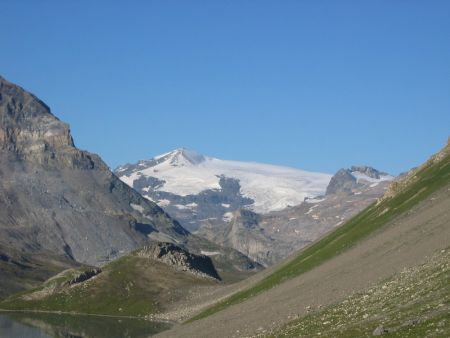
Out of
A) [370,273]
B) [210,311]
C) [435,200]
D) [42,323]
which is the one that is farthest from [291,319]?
[42,323]

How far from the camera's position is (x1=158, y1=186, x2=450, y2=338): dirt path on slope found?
91.9 meters

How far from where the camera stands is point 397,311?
215ft

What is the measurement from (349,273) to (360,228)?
1869 inches

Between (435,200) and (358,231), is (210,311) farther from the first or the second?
(435,200)

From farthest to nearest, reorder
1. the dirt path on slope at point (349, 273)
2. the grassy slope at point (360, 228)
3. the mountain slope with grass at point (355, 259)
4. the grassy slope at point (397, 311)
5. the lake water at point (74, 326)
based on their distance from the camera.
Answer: the lake water at point (74, 326)
the grassy slope at point (360, 228)
the mountain slope with grass at point (355, 259)
the dirt path on slope at point (349, 273)
the grassy slope at point (397, 311)

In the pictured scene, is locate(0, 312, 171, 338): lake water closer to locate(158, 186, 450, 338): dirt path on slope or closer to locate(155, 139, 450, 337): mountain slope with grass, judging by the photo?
locate(155, 139, 450, 337): mountain slope with grass

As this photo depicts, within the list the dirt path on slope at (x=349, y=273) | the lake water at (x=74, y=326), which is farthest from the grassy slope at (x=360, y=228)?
the lake water at (x=74, y=326)

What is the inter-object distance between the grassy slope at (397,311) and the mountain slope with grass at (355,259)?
566 cm

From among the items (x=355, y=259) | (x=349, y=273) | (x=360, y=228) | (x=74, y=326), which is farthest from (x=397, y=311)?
(x=74, y=326)

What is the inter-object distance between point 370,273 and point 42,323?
95.9 m

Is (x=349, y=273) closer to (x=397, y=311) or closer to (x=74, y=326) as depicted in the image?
(x=397, y=311)

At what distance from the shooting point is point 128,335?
5655 inches

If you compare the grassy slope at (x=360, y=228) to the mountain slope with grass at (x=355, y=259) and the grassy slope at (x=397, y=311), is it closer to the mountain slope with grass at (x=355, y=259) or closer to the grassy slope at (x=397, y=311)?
the mountain slope with grass at (x=355, y=259)

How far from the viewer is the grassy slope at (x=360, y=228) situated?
136375mm
